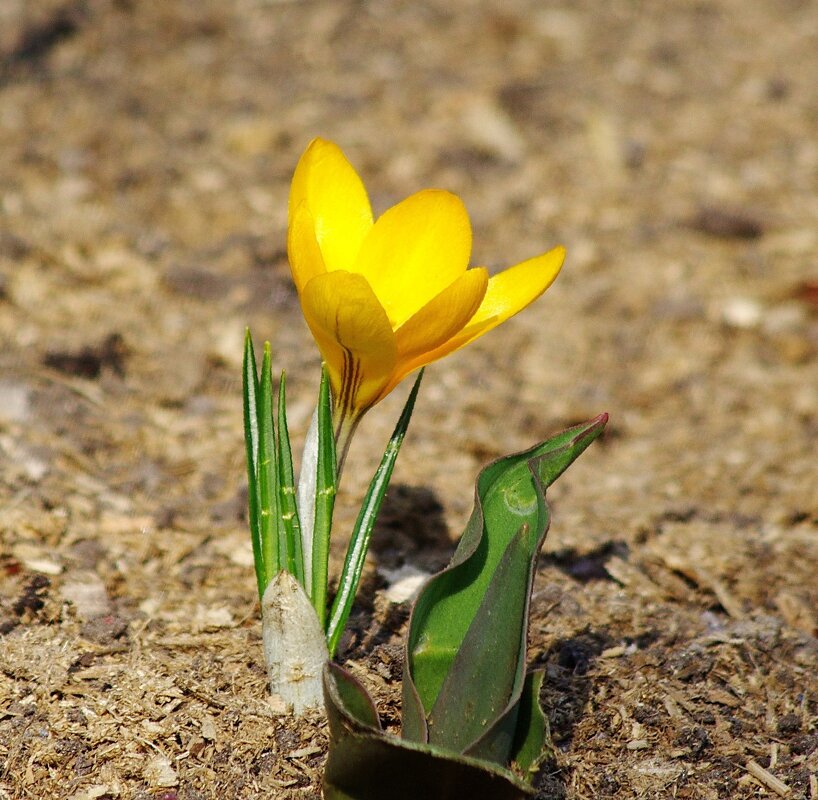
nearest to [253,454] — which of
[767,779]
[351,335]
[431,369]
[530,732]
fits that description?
[351,335]

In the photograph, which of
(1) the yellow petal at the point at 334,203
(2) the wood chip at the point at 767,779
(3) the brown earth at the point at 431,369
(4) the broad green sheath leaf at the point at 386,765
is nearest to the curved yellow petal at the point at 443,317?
(1) the yellow petal at the point at 334,203

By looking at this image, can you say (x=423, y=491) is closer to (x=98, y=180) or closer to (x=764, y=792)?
(x=764, y=792)

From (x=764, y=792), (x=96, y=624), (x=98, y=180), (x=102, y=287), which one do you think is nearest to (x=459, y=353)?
(x=102, y=287)

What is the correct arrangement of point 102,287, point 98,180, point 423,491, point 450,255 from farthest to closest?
point 98,180 < point 102,287 < point 423,491 < point 450,255

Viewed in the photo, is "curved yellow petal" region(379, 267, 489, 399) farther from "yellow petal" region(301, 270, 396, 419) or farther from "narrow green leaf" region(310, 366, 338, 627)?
"narrow green leaf" region(310, 366, 338, 627)

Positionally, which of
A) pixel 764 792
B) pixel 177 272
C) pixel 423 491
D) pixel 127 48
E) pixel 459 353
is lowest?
pixel 764 792

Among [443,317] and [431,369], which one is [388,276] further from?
[431,369]
